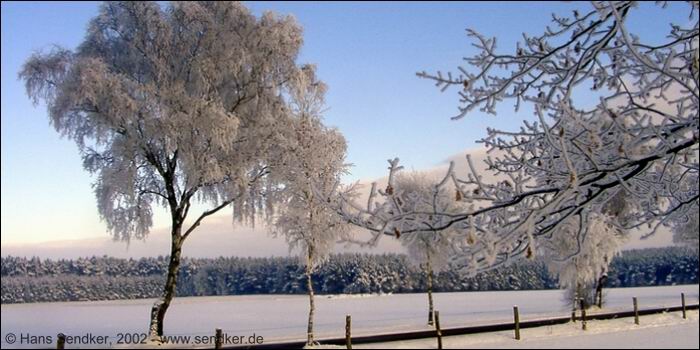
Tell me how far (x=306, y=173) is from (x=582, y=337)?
9.96m

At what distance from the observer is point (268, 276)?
A: 260ft

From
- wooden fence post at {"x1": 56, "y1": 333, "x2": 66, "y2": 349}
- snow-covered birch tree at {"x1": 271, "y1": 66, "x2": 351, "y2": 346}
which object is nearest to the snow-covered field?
wooden fence post at {"x1": 56, "y1": 333, "x2": 66, "y2": 349}

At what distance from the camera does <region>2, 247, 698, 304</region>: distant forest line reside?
5272 cm

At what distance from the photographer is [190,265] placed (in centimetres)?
7625

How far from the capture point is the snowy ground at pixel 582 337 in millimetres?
15602

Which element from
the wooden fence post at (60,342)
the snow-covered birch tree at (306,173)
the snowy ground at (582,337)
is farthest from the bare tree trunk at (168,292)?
the snowy ground at (582,337)

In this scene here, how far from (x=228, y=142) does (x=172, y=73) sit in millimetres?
3114

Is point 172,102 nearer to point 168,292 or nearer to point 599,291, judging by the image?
point 168,292

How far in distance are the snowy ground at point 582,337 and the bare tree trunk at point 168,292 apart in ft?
21.0

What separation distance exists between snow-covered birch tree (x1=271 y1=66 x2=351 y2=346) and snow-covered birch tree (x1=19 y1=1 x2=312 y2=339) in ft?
1.99

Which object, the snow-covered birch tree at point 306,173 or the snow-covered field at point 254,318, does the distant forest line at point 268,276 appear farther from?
the snow-covered birch tree at point 306,173

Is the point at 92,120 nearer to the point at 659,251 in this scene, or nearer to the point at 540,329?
the point at 540,329

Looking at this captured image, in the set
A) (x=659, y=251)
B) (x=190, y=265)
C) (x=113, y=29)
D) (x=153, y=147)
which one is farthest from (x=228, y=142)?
(x=190, y=265)

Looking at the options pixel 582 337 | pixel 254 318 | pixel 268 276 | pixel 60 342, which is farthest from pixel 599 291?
pixel 268 276
